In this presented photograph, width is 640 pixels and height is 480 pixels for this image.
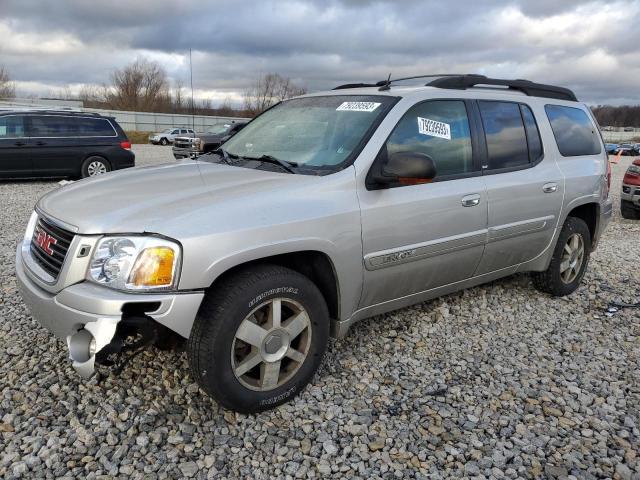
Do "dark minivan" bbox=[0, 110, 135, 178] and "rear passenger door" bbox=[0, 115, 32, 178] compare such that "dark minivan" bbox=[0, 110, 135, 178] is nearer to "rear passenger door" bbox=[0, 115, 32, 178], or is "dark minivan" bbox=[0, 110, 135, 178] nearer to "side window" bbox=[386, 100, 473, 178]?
"rear passenger door" bbox=[0, 115, 32, 178]

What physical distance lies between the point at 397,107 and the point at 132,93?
61958 millimetres

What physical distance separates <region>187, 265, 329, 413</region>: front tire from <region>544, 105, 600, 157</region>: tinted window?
2851mm

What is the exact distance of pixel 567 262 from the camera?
15.3 feet

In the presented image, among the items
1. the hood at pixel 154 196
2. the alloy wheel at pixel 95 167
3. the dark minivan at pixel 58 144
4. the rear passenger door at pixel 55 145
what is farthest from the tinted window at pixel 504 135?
the rear passenger door at pixel 55 145

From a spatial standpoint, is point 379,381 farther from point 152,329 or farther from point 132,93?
point 132,93

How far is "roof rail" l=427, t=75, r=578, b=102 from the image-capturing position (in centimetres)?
371

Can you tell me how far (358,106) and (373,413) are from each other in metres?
1.94

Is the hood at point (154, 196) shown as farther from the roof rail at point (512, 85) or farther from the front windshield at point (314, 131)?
the roof rail at point (512, 85)

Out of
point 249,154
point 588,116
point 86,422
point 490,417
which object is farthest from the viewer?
point 588,116

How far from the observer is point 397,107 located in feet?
10.7

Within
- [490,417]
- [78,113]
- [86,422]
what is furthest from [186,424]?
[78,113]

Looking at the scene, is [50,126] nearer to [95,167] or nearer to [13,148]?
[13,148]

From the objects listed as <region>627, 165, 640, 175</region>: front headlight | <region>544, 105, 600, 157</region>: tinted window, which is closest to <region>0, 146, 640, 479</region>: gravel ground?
<region>544, 105, 600, 157</region>: tinted window

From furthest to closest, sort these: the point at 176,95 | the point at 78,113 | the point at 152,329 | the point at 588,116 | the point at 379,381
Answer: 1. the point at 176,95
2. the point at 78,113
3. the point at 588,116
4. the point at 379,381
5. the point at 152,329
